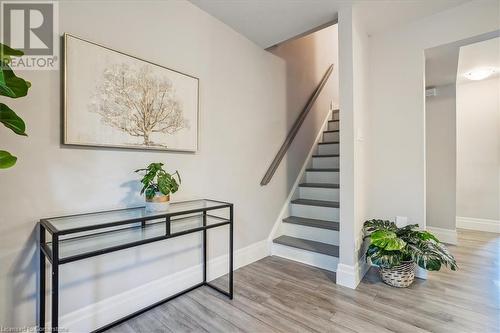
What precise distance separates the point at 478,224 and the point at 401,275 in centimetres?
298

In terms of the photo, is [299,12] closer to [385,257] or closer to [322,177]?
[322,177]

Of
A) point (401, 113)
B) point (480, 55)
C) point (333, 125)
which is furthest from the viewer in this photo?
point (333, 125)

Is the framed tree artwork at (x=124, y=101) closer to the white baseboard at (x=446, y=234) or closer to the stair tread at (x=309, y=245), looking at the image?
the stair tread at (x=309, y=245)

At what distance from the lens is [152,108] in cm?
179

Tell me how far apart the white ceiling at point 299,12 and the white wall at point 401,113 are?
14 centimetres

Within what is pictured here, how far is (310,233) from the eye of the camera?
2820mm

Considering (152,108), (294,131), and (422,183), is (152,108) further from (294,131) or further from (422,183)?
(422,183)

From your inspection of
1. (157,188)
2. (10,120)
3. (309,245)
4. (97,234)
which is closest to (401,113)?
(309,245)

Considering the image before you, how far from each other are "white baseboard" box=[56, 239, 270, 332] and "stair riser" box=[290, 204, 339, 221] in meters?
1.02

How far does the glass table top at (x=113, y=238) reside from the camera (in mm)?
1305

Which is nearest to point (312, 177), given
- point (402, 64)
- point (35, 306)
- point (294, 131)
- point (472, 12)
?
point (294, 131)

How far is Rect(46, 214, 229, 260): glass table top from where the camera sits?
4.28ft

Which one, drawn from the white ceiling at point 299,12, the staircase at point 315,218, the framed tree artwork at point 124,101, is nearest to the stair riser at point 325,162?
the staircase at point 315,218

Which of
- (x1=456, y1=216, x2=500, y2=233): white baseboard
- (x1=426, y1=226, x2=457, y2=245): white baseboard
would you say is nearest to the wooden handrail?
(x1=426, y1=226, x2=457, y2=245): white baseboard
